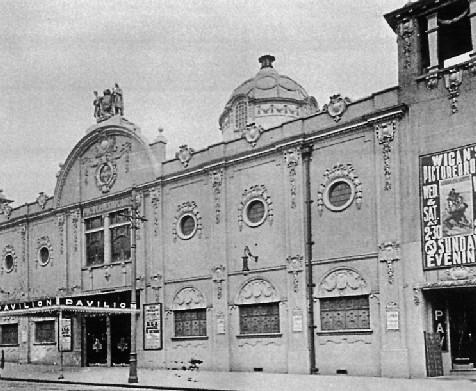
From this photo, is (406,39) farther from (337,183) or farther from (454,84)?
(337,183)

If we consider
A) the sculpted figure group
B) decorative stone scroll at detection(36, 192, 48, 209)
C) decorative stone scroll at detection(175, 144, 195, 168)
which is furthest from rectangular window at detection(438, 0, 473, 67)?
decorative stone scroll at detection(36, 192, 48, 209)

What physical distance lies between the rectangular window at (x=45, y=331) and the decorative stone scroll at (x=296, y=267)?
16145mm

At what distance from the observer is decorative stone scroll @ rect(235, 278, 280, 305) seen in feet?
97.7

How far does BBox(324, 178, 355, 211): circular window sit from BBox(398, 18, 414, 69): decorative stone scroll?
456 centimetres

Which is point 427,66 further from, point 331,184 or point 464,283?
point 464,283

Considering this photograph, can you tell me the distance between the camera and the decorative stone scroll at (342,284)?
27.0 meters

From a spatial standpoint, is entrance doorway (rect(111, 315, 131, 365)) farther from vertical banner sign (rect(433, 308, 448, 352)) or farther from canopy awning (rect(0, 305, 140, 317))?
vertical banner sign (rect(433, 308, 448, 352))

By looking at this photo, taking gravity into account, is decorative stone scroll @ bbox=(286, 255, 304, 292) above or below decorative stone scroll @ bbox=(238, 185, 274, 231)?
below

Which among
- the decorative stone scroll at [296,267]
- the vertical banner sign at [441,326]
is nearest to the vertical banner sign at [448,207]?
the vertical banner sign at [441,326]

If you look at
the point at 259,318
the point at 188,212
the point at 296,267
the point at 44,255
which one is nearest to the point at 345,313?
the point at 296,267

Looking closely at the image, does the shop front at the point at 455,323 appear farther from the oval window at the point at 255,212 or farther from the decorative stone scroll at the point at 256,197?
the oval window at the point at 255,212

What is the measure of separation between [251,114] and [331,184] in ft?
41.6

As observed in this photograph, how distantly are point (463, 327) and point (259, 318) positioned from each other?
825 cm

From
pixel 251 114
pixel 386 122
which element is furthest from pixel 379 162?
pixel 251 114
